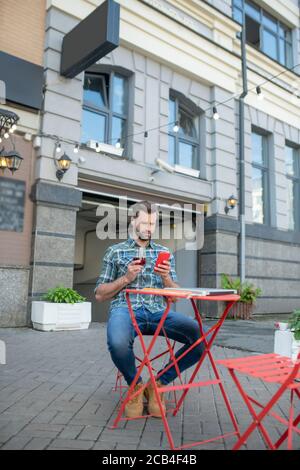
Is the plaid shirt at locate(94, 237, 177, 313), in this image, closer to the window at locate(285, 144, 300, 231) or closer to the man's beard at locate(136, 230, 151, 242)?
the man's beard at locate(136, 230, 151, 242)

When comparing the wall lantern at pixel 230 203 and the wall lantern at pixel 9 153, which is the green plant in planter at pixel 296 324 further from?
the wall lantern at pixel 230 203

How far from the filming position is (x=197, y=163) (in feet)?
37.9

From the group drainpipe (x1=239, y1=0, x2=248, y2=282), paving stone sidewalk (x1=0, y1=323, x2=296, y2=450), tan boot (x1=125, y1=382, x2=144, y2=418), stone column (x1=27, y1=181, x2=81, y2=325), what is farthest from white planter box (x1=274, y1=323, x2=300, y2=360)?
drainpipe (x1=239, y1=0, x2=248, y2=282)

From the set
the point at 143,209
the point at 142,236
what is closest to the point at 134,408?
the point at 142,236

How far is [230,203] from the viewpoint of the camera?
1126cm

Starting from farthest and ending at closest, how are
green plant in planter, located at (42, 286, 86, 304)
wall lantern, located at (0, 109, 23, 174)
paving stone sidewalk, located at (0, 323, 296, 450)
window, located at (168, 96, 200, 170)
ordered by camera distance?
window, located at (168, 96, 200, 170)
green plant in planter, located at (42, 286, 86, 304)
wall lantern, located at (0, 109, 23, 174)
paving stone sidewalk, located at (0, 323, 296, 450)

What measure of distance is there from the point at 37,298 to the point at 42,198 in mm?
2037

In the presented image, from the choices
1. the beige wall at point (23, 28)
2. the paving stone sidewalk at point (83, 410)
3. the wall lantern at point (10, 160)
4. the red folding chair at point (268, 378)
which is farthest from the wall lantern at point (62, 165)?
the red folding chair at point (268, 378)

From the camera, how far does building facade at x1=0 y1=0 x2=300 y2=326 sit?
321 inches

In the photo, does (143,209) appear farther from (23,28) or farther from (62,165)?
(23,28)

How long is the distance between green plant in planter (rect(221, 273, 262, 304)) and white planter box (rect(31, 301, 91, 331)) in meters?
4.32

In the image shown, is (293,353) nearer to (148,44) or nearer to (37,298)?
A: (37,298)
